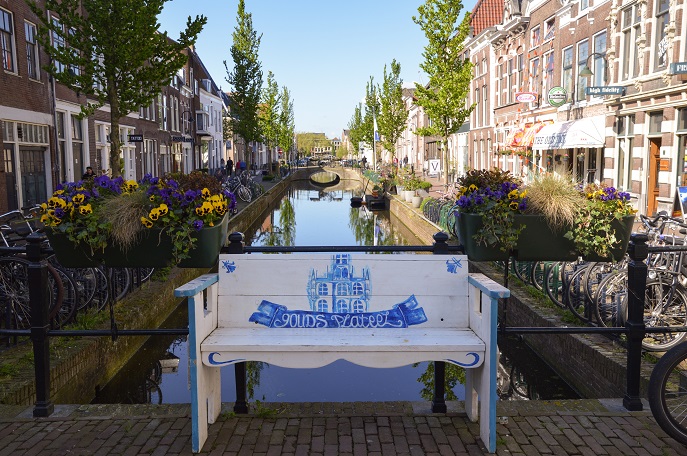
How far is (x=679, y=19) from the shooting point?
44.8 feet

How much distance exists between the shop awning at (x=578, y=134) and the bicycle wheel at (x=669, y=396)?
15.6 metres

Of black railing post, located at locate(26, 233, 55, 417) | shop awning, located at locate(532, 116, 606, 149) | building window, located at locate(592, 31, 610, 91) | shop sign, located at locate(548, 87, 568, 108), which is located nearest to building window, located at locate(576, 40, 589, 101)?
shop sign, located at locate(548, 87, 568, 108)

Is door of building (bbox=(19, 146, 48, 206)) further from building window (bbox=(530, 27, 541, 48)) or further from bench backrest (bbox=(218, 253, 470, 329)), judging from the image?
building window (bbox=(530, 27, 541, 48))

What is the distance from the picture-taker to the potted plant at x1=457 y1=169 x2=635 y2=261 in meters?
3.81

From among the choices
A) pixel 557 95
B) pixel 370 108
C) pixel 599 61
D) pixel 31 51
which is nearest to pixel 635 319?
pixel 599 61

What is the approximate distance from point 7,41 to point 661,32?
16120 millimetres

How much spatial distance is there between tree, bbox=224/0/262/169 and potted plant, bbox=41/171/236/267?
31916 mm

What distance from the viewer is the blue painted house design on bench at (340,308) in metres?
3.85

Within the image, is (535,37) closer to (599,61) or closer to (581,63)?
(581,63)

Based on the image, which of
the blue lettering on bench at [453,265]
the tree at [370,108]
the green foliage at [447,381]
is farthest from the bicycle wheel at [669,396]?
the tree at [370,108]

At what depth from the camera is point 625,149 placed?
16656 millimetres

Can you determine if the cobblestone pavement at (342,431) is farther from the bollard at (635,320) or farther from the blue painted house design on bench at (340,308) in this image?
the blue painted house design on bench at (340,308)

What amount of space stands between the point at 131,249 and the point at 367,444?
1.87 metres

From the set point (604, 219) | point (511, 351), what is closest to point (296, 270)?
point (604, 219)
